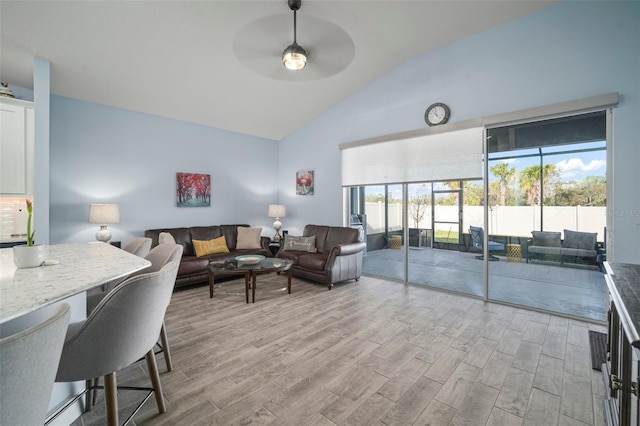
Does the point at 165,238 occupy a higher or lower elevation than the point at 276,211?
lower

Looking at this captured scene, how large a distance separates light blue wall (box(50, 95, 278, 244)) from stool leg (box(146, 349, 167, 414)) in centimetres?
360

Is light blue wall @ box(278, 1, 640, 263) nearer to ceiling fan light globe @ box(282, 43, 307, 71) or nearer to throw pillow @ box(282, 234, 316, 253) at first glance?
throw pillow @ box(282, 234, 316, 253)

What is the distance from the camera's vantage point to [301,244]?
16.8 feet

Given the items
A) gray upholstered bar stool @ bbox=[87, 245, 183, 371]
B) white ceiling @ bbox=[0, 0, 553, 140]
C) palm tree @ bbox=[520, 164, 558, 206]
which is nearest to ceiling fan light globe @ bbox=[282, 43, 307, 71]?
white ceiling @ bbox=[0, 0, 553, 140]

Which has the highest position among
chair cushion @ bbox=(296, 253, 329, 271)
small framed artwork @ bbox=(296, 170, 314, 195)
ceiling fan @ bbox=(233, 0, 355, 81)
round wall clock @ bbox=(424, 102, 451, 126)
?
ceiling fan @ bbox=(233, 0, 355, 81)

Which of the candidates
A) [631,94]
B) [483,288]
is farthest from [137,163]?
[631,94]

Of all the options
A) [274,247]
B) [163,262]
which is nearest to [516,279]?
[274,247]

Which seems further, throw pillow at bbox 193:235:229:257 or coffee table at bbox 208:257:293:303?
throw pillow at bbox 193:235:229:257

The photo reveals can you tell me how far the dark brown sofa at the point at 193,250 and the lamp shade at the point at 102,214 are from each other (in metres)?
0.62

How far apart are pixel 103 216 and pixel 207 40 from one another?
2.81m

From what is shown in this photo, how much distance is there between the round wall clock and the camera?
13.2 feet

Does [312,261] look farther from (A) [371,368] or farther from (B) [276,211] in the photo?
(A) [371,368]

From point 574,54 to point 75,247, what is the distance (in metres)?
5.21

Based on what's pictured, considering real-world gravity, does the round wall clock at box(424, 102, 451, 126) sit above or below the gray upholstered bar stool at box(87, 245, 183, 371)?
above
